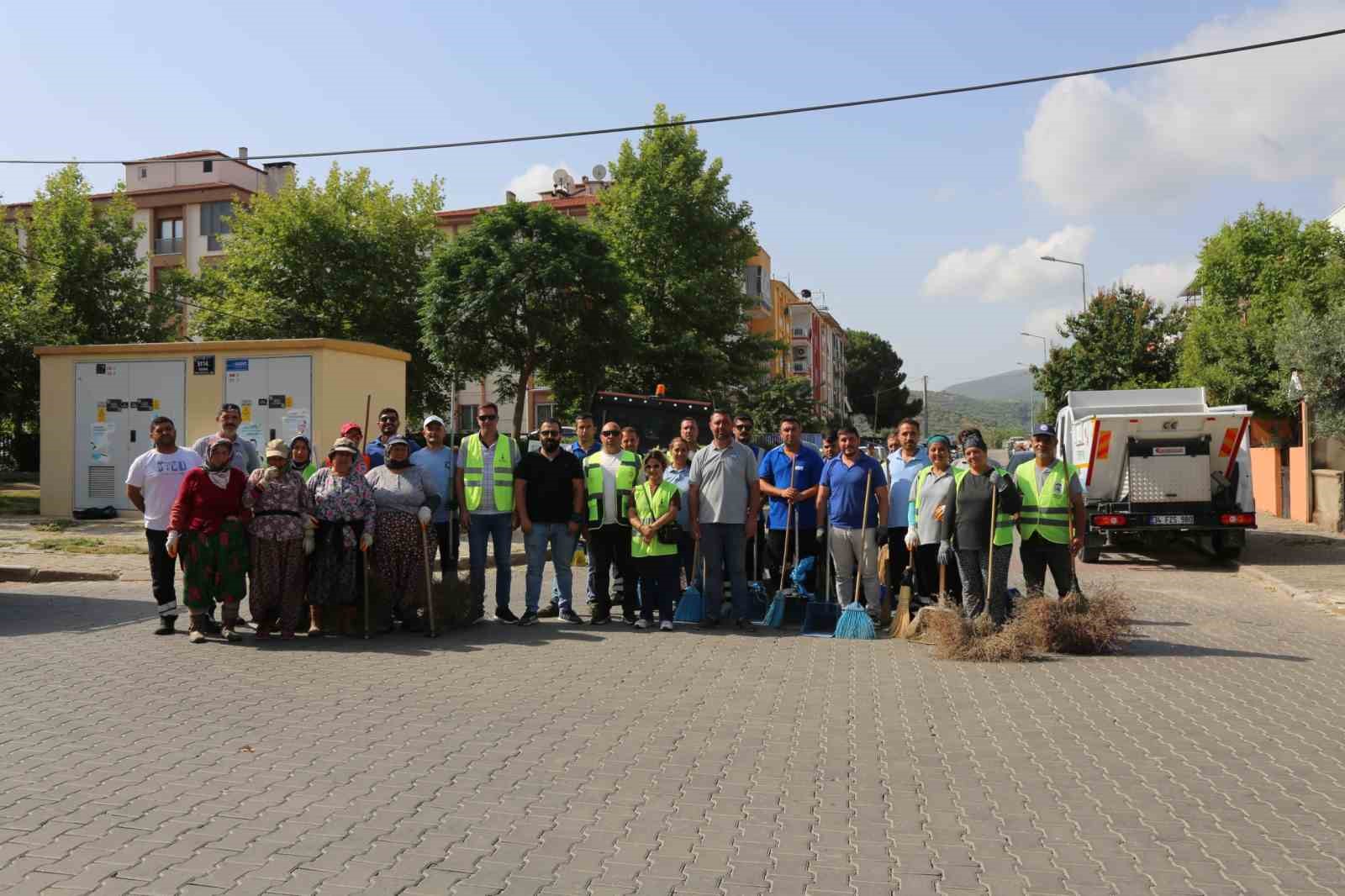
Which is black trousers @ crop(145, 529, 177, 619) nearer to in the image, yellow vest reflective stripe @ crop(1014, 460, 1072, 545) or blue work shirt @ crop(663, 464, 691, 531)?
blue work shirt @ crop(663, 464, 691, 531)

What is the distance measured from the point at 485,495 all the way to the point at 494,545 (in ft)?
1.51

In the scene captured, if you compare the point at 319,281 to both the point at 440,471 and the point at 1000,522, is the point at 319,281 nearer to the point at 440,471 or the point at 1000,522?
Answer: the point at 440,471

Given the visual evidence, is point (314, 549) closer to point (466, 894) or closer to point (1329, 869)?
point (466, 894)

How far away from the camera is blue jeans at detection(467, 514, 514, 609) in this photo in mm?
10836

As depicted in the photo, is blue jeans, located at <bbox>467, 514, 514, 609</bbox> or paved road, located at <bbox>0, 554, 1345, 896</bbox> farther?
blue jeans, located at <bbox>467, 514, 514, 609</bbox>

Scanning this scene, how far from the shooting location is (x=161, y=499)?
10164 millimetres

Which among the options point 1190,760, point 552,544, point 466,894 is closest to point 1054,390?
point 552,544

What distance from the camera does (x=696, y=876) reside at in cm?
436

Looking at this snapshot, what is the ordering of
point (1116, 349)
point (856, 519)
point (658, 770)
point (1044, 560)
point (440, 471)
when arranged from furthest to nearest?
point (1116, 349), point (440, 471), point (856, 519), point (1044, 560), point (658, 770)

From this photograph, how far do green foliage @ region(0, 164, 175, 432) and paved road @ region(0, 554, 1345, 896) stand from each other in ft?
104

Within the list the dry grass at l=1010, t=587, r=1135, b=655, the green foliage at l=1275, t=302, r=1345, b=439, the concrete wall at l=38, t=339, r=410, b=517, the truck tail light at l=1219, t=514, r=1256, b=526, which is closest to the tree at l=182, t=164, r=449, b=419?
the concrete wall at l=38, t=339, r=410, b=517

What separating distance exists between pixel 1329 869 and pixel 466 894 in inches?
126

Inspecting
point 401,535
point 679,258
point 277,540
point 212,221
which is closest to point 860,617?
point 401,535

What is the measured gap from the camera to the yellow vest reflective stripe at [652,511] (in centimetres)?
1062
